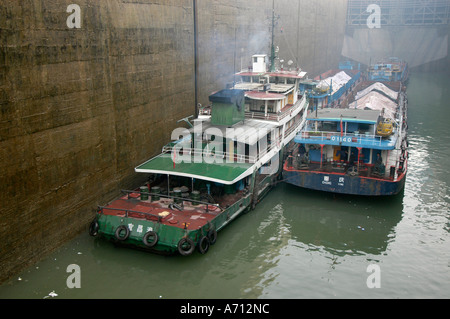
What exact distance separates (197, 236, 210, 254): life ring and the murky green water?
1.15ft

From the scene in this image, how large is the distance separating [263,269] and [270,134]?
28.3ft

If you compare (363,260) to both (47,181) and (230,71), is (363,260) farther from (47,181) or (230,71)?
(230,71)

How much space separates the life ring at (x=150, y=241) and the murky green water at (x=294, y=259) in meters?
0.67

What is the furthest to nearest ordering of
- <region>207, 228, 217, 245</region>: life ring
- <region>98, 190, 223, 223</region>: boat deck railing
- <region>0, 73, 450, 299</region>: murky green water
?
<region>207, 228, 217, 245</region>: life ring < <region>98, 190, 223, 223</region>: boat deck railing < <region>0, 73, 450, 299</region>: murky green water

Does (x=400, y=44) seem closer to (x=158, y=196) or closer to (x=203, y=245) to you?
(x=158, y=196)

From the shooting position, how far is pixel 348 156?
66.4 ft

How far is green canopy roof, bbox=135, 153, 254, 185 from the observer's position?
1608cm

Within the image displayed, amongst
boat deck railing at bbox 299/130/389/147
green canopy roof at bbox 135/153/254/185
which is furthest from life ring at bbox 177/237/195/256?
boat deck railing at bbox 299/130/389/147

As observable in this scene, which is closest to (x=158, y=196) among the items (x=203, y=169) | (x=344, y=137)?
(x=203, y=169)

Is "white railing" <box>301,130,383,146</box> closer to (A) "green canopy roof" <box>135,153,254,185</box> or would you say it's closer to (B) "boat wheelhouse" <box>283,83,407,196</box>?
(B) "boat wheelhouse" <box>283,83,407,196</box>

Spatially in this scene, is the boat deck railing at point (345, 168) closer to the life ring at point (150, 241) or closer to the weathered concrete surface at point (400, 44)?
the life ring at point (150, 241)

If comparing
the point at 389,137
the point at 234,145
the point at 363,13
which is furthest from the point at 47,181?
the point at 363,13
